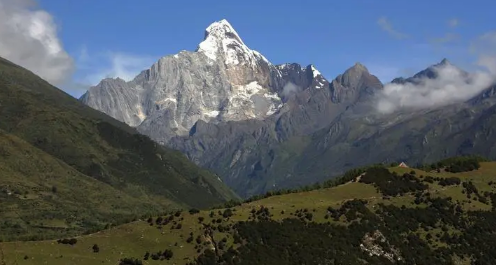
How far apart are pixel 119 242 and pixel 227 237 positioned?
25191 mm

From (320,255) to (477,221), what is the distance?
59.2 m

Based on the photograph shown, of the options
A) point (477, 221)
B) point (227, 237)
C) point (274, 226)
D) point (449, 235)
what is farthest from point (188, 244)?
point (477, 221)

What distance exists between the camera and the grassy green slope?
14950 centimetres

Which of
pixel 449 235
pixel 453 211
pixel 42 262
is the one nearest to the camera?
pixel 42 262

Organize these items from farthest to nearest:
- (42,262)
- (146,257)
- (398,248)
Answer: (398,248) < (146,257) < (42,262)

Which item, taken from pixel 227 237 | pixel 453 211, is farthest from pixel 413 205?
pixel 227 237

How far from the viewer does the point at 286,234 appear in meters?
168

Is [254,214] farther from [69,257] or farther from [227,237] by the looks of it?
[69,257]

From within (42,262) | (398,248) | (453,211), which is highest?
(453,211)

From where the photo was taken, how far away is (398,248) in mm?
174125

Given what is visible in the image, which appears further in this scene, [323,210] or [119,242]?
[323,210]

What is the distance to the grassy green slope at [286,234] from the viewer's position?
150 meters

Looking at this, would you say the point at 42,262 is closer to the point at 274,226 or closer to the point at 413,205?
the point at 274,226

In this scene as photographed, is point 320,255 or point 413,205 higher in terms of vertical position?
point 413,205
